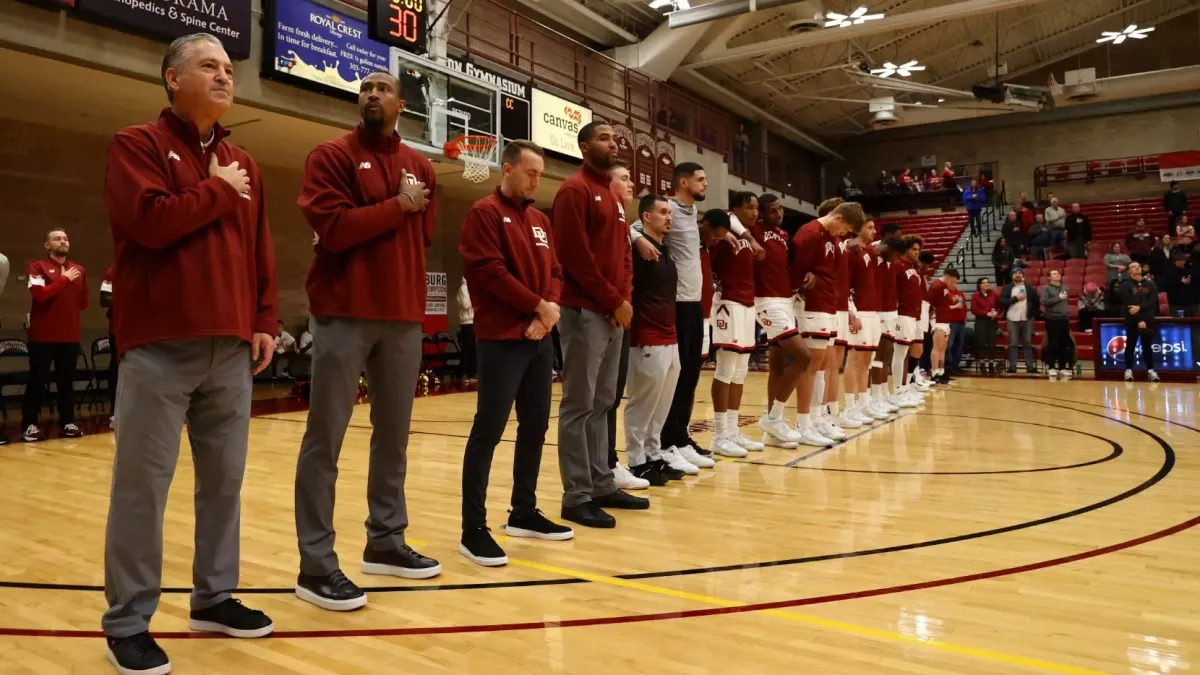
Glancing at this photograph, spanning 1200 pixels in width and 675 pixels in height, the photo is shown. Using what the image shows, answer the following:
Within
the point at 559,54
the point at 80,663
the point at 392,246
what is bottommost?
the point at 80,663

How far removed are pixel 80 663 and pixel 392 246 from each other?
1.57 m

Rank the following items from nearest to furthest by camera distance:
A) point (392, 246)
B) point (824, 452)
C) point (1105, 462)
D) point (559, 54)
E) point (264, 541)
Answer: point (392, 246) < point (264, 541) < point (1105, 462) < point (824, 452) < point (559, 54)

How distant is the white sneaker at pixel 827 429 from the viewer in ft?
21.9

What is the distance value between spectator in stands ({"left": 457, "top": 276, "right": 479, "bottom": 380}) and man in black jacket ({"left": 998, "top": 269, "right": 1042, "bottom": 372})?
8908 mm

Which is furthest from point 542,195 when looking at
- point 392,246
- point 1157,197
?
point 1157,197

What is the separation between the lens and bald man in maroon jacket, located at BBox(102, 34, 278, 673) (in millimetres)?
2244

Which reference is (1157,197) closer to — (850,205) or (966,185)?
(966,185)

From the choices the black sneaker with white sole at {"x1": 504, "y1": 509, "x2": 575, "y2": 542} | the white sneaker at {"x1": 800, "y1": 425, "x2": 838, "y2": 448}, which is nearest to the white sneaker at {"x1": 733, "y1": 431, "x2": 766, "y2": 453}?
the white sneaker at {"x1": 800, "y1": 425, "x2": 838, "y2": 448}

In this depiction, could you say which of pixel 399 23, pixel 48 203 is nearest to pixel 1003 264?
pixel 399 23

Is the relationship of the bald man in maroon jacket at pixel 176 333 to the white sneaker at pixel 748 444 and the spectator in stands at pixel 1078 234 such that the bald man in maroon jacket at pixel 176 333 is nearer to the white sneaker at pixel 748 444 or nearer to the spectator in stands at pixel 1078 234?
the white sneaker at pixel 748 444

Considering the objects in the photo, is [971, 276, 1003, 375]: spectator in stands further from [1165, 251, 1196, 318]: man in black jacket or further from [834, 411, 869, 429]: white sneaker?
[834, 411, 869, 429]: white sneaker

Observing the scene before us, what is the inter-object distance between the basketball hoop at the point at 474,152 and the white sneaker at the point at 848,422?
6178mm

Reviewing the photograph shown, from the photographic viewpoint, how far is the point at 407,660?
7.62 feet

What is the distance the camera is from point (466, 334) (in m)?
13.9
